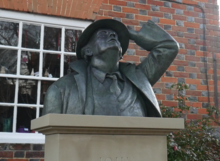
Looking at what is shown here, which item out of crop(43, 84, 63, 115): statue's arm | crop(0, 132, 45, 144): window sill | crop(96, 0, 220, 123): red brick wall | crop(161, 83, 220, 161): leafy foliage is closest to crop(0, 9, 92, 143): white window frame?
crop(0, 132, 45, 144): window sill

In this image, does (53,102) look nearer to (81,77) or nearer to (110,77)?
(81,77)

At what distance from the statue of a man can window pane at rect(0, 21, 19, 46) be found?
2516mm

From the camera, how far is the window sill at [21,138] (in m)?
4.03

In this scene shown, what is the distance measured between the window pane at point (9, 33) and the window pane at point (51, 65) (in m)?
0.50

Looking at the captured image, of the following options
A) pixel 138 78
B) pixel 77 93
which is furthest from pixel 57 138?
Answer: pixel 138 78

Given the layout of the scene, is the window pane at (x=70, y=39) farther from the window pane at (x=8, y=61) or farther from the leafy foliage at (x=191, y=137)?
the leafy foliage at (x=191, y=137)

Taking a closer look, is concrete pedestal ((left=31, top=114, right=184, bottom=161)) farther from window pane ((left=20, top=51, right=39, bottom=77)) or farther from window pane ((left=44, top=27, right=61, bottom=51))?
window pane ((left=44, top=27, right=61, bottom=51))

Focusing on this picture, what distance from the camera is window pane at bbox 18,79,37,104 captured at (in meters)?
4.35

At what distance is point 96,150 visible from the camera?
1.70 m

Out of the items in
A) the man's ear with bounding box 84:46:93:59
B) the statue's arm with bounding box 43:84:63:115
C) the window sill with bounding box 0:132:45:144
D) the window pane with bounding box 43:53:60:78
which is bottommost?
the window sill with bounding box 0:132:45:144

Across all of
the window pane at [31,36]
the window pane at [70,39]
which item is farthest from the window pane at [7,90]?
the window pane at [70,39]

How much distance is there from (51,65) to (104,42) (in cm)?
259

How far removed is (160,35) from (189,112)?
294cm

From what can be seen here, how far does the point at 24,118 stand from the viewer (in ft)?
14.1
